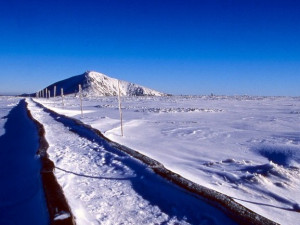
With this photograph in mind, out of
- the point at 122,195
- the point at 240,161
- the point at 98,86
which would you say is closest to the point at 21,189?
the point at 122,195

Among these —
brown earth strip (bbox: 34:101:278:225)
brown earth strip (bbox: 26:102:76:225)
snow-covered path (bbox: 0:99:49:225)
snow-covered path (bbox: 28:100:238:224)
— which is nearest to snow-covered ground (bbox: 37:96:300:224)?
brown earth strip (bbox: 34:101:278:225)

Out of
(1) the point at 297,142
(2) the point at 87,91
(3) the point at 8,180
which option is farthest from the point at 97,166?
(2) the point at 87,91

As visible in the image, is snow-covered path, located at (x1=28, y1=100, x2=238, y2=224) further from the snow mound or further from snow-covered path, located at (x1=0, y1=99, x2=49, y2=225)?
the snow mound

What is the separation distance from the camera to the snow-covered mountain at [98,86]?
141m

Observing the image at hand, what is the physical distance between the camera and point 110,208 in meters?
5.05

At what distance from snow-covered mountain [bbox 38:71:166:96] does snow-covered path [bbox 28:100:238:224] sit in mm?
126542

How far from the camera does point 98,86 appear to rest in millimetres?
146750

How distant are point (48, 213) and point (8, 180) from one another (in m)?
3.38

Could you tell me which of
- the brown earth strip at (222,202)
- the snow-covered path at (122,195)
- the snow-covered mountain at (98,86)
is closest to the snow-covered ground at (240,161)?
the brown earth strip at (222,202)

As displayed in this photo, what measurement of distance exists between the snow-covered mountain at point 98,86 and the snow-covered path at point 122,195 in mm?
126542

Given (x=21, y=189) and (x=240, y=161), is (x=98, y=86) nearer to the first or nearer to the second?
(x=240, y=161)

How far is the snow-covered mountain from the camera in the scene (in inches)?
5536

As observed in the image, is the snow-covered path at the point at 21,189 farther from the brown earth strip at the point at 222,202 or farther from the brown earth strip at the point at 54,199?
the brown earth strip at the point at 222,202

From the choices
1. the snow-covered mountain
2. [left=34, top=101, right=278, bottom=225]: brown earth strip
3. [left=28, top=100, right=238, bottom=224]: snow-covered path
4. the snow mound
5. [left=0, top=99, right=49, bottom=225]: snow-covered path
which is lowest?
[left=0, top=99, right=49, bottom=225]: snow-covered path
